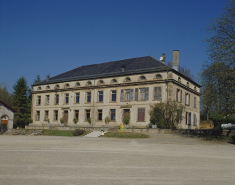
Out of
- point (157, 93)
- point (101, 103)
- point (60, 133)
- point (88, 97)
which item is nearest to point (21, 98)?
point (88, 97)

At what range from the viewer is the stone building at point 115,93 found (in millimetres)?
35656

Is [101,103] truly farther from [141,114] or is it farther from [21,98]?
[21,98]

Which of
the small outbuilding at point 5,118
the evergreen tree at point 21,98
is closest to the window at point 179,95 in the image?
the small outbuilding at point 5,118

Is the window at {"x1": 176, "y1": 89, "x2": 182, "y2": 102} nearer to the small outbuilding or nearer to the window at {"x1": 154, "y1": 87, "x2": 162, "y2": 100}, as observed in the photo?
the window at {"x1": 154, "y1": 87, "x2": 162, "y2": 100}

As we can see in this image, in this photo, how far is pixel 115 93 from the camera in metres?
38.9

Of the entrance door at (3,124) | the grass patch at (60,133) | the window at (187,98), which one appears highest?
the window at (187,98)

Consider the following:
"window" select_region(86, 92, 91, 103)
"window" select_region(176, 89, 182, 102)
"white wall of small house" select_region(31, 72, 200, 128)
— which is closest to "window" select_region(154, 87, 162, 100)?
"white wall of small house" select_region(31, 72, 200, 128)

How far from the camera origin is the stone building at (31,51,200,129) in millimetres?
35656

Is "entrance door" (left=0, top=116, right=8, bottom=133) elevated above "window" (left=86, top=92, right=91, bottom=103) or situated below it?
below

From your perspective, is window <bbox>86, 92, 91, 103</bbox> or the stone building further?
window <bbox>86, 92, 91, 103</bbox>

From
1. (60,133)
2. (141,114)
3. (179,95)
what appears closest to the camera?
(60,133)

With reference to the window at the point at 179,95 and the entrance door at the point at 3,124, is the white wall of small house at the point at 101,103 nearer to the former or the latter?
the window at the point at 179,95

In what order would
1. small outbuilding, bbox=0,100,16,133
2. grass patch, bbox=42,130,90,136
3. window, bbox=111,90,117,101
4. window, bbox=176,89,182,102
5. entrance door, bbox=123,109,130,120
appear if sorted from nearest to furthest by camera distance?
grass patch, bbox=42,130,90,136, small outbuilding, bbox=0,100,16,133, window, bbox=176,89,182,102, entrance door, bbox=123,109,130,120, window, bbox=111,90,117,101

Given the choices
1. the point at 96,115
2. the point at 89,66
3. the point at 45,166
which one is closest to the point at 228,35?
the point at 45,166
